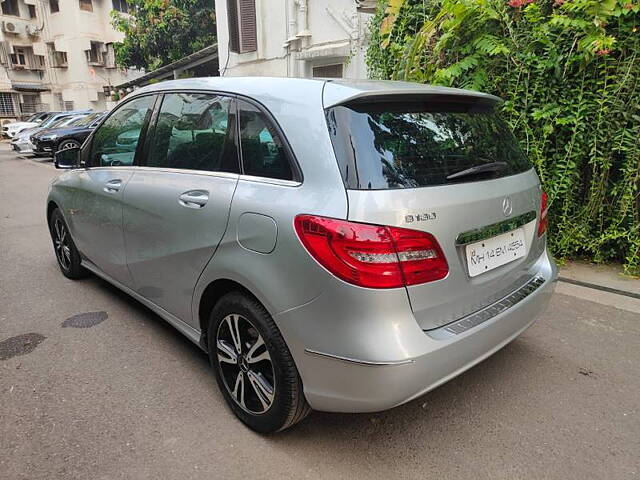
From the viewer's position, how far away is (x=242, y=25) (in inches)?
473

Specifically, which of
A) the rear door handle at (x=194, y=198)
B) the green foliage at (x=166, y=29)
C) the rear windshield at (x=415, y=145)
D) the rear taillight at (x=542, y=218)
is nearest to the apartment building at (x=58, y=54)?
the green foliage at (x=166, y=29)

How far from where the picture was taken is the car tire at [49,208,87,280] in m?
4.11

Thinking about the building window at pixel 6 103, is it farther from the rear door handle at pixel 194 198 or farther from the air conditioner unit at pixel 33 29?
the rear door handle at pixel 194 198

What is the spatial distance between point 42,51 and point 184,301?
37.8 metres

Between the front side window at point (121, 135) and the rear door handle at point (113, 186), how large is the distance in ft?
0.44

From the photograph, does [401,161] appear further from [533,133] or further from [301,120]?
[533,133]

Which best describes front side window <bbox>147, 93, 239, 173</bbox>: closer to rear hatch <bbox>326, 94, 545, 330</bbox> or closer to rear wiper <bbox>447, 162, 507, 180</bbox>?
rear hatch <bbox>326, 94, 545, 330</bbox>

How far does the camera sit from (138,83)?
20438mm

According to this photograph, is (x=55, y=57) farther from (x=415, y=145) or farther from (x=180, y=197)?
(x=415, y=145)

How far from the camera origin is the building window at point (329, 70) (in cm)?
1032

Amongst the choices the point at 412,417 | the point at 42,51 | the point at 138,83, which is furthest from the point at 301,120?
the point at 42,51

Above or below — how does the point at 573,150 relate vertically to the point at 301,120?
below

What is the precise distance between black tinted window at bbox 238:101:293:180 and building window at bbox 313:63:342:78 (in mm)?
8469

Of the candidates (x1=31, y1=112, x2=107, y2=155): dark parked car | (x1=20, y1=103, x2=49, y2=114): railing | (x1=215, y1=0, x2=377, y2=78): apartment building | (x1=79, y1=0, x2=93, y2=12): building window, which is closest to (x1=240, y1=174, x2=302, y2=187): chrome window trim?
(x1=215, y1=0, x2=377, y2=78): apartment building
